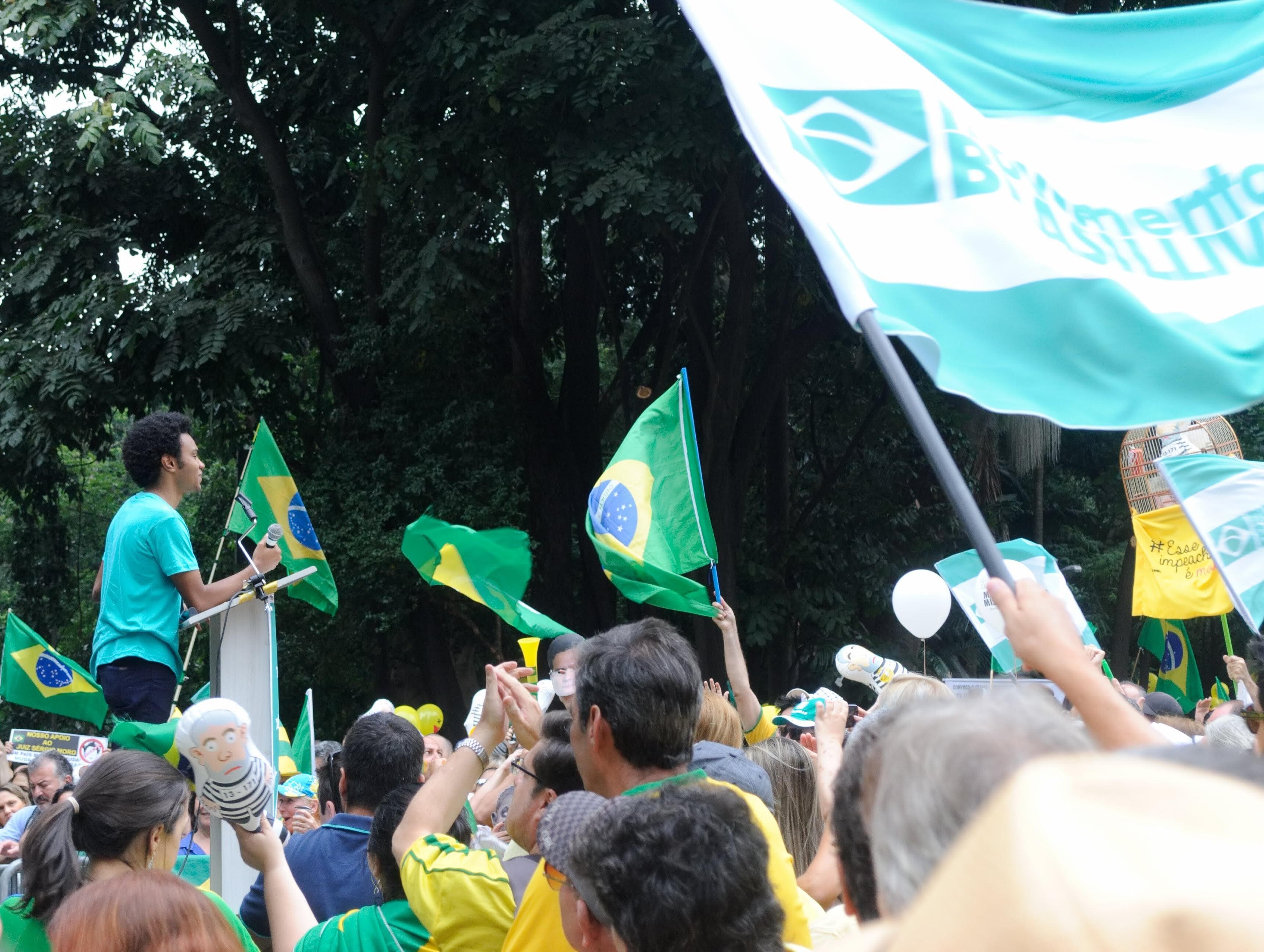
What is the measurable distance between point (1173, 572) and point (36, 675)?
7.63 m

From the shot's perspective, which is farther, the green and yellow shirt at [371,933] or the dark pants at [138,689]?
the dark pants at [138,689]

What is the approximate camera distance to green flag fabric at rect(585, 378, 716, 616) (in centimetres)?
600

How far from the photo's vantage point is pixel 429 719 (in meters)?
10.8

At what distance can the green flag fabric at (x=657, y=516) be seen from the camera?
600cm

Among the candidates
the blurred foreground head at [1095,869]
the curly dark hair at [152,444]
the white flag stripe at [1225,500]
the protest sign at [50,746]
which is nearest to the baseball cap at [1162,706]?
the white flag stripe at [1225,500]

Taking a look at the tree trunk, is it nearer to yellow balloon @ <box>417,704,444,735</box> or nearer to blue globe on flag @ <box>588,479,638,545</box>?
yellow balloon @ <box>417,704,444,735</box>

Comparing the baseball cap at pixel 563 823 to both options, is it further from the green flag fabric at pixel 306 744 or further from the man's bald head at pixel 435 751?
the green flag fabric at pixel 306 744

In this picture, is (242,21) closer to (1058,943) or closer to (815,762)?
(815,762)

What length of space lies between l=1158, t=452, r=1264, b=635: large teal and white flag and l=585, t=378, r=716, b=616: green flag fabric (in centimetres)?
216

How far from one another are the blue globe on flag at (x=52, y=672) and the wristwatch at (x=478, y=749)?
6447 millimetres

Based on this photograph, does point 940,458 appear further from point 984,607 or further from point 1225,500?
point 984,607

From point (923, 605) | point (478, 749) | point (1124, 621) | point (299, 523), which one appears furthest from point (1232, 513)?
point (1124, 621)

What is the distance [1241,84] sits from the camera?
3.38 m

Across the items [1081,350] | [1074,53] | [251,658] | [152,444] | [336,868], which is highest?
[1074,53]
